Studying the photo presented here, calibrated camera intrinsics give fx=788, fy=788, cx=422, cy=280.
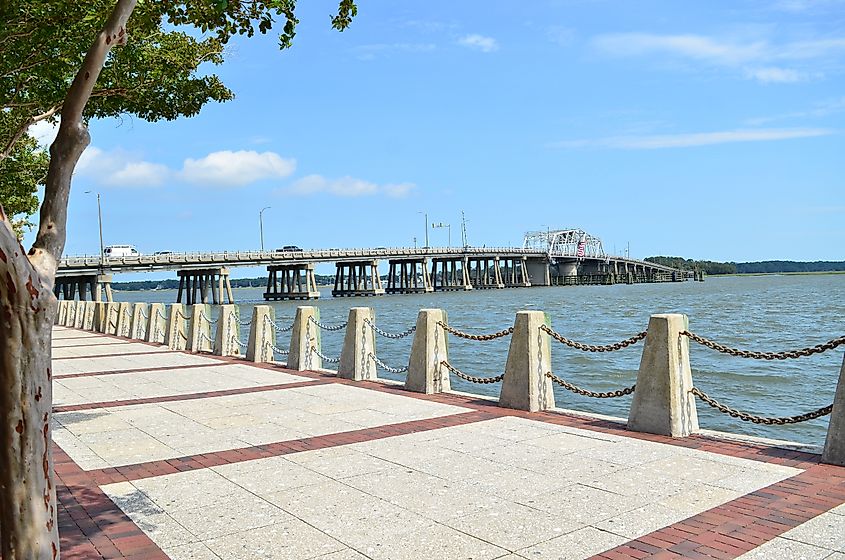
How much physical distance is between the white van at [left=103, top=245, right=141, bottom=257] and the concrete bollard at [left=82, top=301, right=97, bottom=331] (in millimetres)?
58278

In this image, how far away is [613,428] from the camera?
30.3 feet

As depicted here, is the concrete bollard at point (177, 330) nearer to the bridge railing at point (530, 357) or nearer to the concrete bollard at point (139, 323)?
the bridge railing at point (530, 357)

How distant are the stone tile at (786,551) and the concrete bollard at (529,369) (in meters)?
5.25

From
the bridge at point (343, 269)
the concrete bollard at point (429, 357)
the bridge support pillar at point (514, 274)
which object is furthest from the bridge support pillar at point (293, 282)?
the concrete bollard at point (429, 357)

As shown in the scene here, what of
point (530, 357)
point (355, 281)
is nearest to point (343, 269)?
point (355, 281)

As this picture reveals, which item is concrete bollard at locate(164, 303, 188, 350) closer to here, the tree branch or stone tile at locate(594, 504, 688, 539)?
stone tile at locate(594, 504, 688, 539)

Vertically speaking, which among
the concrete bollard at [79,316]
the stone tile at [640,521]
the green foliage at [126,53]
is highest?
the green foliage at [126,53]

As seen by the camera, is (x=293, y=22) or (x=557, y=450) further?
(x=557, y=450)

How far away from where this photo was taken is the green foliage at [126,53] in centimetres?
765

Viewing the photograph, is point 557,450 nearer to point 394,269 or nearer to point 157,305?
point 157,305

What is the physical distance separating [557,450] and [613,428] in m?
1.46

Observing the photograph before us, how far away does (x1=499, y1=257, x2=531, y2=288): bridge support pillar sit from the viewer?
16762 centimetres

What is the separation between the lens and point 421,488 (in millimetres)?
6684

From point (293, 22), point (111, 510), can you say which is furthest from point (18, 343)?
point (293, 22)
